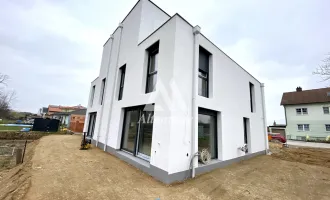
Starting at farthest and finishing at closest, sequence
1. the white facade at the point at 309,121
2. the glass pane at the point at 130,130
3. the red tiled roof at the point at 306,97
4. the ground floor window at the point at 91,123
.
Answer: the red tiled roof at the point at 306,97 → the white facade at the point at 309,121 → the ground floor window at the point at 91,123 → the glass pane at the point at 130,130

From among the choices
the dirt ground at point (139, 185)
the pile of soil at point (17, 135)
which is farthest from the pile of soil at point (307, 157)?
the pile of soil at point (17, 135)

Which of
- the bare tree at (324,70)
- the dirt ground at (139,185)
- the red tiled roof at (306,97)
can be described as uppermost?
the red tiled roof at (306,97)

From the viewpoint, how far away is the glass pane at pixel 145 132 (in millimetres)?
4508

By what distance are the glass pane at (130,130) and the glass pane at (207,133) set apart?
256cm

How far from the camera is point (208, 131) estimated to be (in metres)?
4.98

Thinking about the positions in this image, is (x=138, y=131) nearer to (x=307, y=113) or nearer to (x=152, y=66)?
(x=152, y=66)

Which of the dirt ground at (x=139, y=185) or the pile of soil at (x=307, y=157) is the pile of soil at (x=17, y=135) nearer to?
the dirt ground at (x=139, y=185)

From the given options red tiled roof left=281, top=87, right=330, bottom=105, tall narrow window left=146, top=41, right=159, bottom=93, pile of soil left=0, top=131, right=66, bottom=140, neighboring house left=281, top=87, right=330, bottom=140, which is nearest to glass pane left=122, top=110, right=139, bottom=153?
tall narrow window left=146, top=41, right=159, bottom=93

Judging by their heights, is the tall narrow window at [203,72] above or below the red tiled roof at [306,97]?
below

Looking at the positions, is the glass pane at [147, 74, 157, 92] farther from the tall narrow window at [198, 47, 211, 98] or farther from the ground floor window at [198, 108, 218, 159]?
the ground floor window at [198, 108, 218, 159]

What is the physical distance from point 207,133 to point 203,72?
2.44 meters

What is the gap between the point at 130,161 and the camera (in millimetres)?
4641

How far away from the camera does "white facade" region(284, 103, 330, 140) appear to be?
17.0m

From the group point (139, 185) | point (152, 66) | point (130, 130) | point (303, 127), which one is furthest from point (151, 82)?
point (303, 127)
